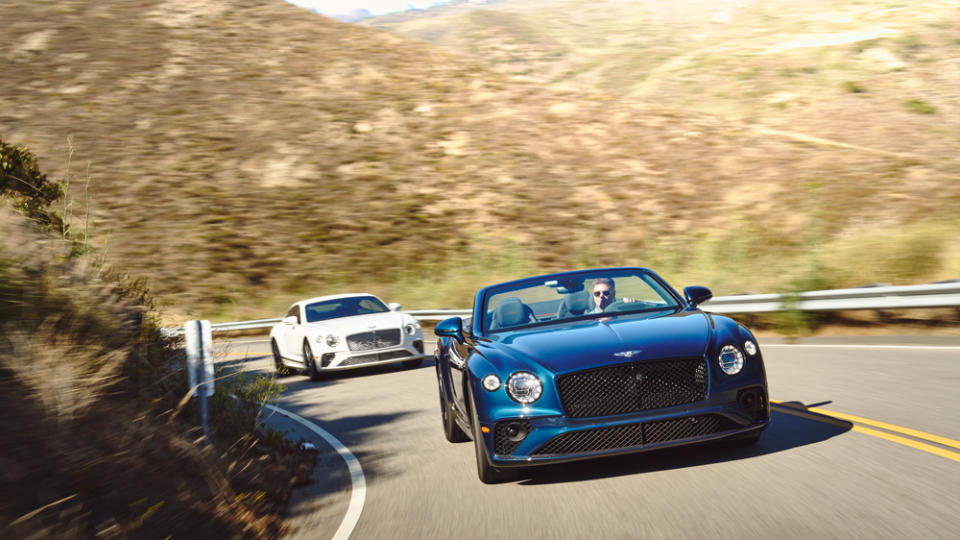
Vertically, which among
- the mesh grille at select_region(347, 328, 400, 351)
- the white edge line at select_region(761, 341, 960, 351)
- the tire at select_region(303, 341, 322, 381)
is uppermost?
the white edge line at select_region(761, 341, 960, 351)

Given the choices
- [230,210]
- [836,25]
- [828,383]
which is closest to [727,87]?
[836,25]

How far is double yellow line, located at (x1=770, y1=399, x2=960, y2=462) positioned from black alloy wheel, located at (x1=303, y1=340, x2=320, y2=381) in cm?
839

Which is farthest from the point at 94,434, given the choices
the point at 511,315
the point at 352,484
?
the point at 511,315

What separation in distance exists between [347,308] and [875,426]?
10679 mm

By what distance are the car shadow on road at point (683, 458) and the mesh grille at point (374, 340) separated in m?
8.45

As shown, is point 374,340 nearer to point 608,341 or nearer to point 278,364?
point 278,364

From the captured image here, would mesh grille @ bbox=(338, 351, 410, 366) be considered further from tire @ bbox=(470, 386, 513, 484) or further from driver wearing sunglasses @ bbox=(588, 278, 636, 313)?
tire @ bbox=(470, 386, 513, 484)

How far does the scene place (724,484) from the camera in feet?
18.2

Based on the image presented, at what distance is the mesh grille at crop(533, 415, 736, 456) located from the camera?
18.7 feet

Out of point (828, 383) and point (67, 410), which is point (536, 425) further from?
point (828, 383)

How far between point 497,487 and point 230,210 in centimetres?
3627

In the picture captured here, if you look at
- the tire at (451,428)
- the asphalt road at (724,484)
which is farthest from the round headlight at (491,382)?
the tire at (451,428)

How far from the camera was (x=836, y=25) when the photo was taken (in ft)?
297

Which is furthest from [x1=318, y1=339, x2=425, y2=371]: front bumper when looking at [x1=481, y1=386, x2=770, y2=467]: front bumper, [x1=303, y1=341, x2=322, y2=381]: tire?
[x1=481, y1=386, x2=770, y2=467]: front bumper
